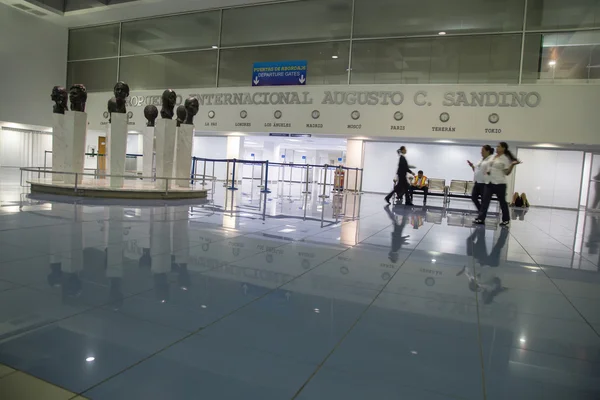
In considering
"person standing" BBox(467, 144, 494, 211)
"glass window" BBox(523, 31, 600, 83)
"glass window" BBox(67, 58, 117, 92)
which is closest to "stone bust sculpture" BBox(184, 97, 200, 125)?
"person standing" BBox(467, 144, 494, 211)

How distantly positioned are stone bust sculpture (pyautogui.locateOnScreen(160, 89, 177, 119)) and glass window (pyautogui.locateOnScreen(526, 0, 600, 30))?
13587 mm

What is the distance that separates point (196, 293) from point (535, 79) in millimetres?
16570

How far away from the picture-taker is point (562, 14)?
15.4 m

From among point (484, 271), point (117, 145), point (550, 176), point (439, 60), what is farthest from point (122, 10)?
point (484, 271)

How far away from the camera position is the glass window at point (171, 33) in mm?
20609

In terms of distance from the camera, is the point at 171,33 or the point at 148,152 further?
the point at 171,33

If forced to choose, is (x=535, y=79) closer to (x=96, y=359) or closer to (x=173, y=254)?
(x=173, y=254)

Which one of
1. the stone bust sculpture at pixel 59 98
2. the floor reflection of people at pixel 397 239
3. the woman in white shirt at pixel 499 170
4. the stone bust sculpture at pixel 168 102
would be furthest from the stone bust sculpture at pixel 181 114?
the woman in white shirt at pixel 499 170

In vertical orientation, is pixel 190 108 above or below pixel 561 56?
below

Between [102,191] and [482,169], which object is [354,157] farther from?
[102,191]

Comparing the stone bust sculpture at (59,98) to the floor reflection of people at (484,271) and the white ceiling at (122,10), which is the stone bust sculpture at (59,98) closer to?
the floor reflection of people at (484,271)

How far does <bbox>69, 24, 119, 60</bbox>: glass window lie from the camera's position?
22.8 metres

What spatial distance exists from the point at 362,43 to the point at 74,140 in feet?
41.2

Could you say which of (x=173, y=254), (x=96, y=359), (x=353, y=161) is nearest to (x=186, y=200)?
(x=173, y=254)
